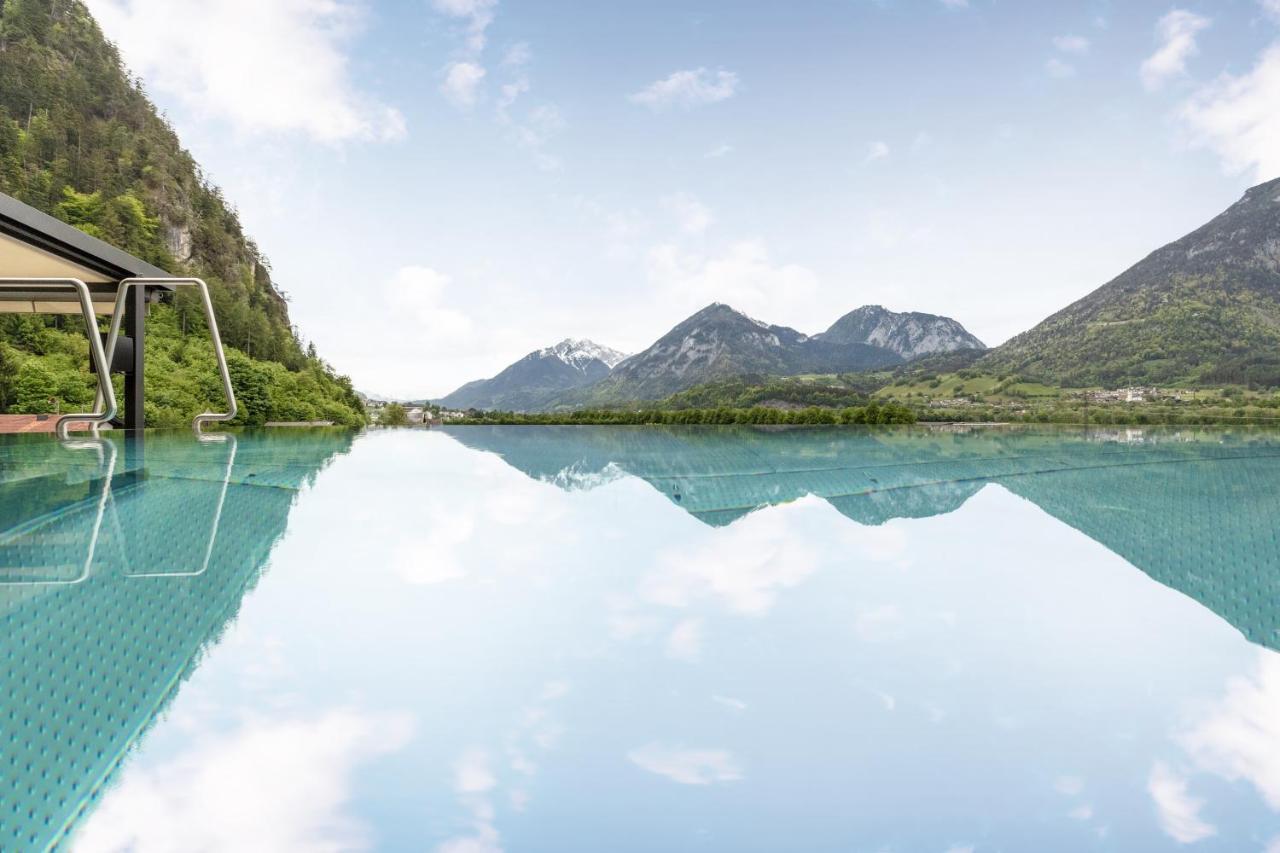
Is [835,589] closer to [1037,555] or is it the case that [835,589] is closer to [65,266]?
[1037,555]

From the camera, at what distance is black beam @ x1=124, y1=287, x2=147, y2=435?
10836 millimetres

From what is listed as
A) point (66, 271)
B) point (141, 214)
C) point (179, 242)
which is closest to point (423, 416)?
point (179, 242)

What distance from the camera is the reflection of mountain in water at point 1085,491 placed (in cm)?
414

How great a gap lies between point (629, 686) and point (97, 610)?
2.53m

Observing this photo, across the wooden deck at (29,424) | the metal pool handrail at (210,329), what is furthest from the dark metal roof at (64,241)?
the wooden deck at (29,424)

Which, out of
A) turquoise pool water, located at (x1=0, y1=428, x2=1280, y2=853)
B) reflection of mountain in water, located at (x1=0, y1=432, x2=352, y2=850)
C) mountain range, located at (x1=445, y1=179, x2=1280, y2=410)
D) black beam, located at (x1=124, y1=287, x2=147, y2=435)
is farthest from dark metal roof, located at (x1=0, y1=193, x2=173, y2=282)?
mountain range, located at (x1=445, y1=179, x2=1280, y2=410)

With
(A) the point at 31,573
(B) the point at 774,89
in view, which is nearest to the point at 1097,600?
(A) the point at 31,573

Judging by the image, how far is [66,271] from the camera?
9.91 m

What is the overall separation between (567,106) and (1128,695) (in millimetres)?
33990

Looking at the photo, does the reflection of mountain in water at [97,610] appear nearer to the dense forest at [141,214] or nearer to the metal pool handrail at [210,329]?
the metal pool handrail at [210,329]

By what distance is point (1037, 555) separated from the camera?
179 inches

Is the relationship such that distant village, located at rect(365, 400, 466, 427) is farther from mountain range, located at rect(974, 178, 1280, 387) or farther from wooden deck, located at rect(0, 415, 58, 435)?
mountain range, located at rect(974, 178, 1280, 387)

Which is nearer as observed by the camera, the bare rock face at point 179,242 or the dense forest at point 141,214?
the dense forest at point 141,214

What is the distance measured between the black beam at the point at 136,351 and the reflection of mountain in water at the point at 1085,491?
6656 millimetres
